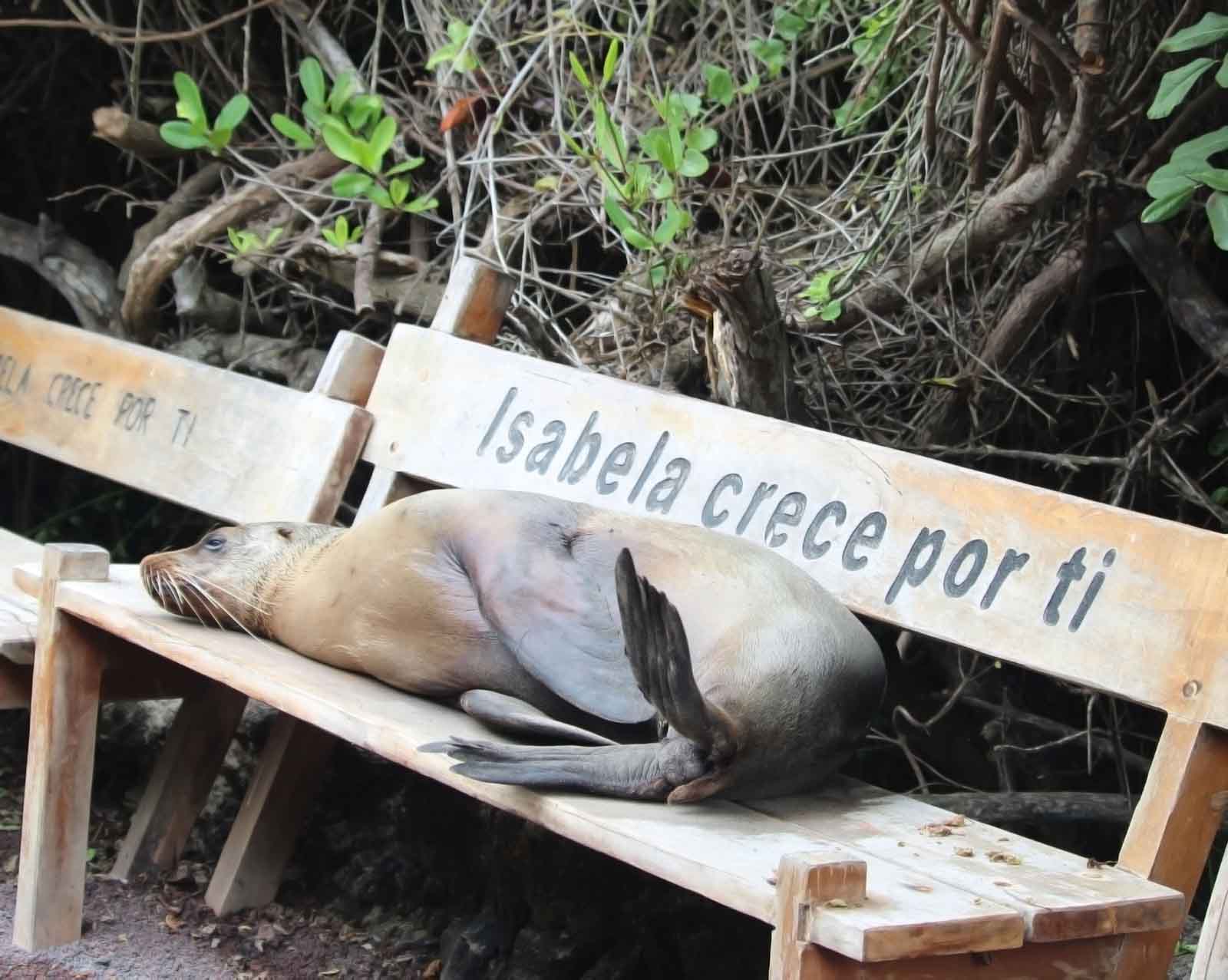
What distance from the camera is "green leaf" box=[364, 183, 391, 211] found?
336 centimetres

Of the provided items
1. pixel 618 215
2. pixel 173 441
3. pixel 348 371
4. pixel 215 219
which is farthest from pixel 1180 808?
pixel 215 219

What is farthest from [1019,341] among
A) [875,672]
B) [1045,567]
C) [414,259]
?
[414,259]

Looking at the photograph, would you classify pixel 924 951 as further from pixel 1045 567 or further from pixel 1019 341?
pixel 1019 341

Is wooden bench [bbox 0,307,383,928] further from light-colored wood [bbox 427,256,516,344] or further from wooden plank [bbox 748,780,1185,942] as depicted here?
wooden plank [bbox 748,780,1185,942]

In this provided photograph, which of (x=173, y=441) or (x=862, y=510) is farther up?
(x=862, y=510)

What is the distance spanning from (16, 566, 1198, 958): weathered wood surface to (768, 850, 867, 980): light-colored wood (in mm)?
14

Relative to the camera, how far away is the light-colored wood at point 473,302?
313cm

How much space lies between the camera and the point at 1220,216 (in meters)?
2.14

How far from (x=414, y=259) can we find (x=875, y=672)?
88.1 inches

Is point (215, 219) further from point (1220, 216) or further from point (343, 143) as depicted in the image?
point (1220, 216)

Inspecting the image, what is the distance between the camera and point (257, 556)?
107 inches

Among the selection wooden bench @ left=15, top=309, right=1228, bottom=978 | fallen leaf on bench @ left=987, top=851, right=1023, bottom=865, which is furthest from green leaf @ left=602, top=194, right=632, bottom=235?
fallen leaf on bench @ left=987, top=851, right=1023, bottom=865

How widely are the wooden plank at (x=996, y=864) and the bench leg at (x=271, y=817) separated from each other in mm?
1211

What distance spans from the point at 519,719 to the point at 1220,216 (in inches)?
46.0
